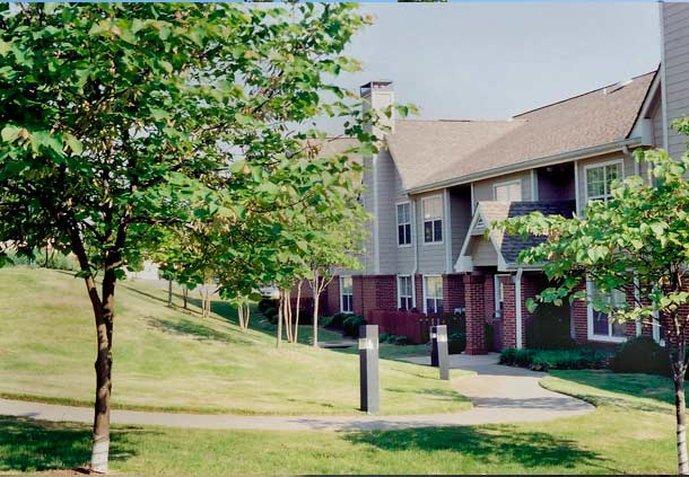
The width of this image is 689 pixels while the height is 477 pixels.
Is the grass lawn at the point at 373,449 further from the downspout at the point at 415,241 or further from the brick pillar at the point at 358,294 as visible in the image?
the brick pillar at the point at 358,294

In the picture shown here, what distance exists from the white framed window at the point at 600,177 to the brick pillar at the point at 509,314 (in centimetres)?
378

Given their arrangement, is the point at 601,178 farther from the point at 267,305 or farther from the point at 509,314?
the point at 267,305

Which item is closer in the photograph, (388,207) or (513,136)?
(513,136)

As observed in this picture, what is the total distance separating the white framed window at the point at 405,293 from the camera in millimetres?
32688

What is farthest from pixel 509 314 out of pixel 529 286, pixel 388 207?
pixel 388 207

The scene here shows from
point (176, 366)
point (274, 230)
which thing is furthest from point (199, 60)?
point (176, 366)

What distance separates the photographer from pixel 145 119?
7.98m

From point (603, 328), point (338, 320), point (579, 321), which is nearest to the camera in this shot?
point (603, 328)

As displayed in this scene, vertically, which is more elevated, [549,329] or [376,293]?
[376,293]

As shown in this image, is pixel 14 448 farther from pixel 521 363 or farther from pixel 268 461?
pixel 521 363

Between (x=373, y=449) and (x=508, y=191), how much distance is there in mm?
16154

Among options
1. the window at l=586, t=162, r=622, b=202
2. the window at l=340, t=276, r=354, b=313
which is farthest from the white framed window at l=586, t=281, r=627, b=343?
the window at l=340, t=276, r=354, b=313

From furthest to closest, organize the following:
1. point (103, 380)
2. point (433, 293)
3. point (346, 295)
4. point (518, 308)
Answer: point (346, 295) → point (433, 293) → point (518, 308) → point (103, 380)

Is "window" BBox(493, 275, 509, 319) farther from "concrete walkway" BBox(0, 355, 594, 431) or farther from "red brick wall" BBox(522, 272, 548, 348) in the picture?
"concrete walkway" BBox(0, 355, 594, 431)
